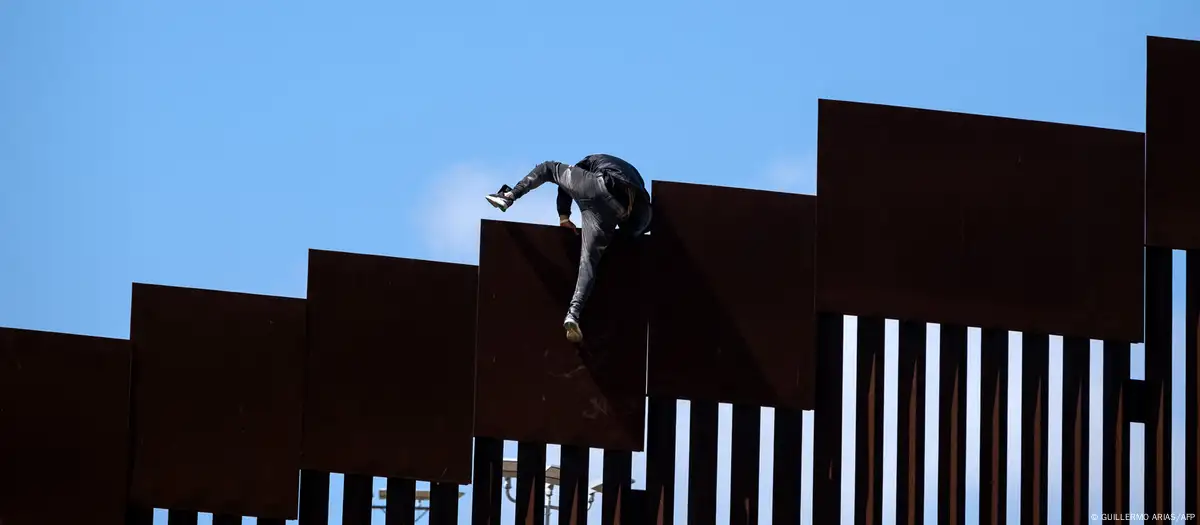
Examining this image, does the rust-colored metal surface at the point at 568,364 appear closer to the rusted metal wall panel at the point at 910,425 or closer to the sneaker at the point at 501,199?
the sneaker at the point at 501,199

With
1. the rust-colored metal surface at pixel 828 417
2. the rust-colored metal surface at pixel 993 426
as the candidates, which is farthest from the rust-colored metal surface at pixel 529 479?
the rust-colored metal surface at pixel 993 426

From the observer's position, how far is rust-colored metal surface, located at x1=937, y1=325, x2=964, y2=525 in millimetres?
11492

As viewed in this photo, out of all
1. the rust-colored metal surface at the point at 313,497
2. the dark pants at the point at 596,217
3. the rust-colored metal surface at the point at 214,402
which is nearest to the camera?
the dark pants at the point at 596,217

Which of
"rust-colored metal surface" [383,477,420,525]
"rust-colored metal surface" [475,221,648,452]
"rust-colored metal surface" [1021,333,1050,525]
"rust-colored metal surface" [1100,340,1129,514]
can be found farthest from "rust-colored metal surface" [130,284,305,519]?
"rust-colored metal surface" [1100,340,1129,514]

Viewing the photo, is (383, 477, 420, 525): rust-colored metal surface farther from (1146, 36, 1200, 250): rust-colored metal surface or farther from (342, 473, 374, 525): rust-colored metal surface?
(1146, 36, 1200, 250): rust-colored metal surface

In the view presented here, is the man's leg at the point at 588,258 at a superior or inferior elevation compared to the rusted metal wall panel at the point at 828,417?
superior

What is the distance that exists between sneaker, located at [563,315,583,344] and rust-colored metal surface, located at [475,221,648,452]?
108mm

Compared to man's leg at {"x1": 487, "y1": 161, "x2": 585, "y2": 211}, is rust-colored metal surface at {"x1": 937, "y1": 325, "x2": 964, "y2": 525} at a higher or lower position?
lower

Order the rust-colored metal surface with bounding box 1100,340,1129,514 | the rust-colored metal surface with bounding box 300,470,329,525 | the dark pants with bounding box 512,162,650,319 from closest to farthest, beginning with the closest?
the dark pants with bounding box 512,162,650,319, the rust-colored metal surface with bounding box 300,470,329,525, the rust-colored metal surface with bounding box 1100,340,1129,514

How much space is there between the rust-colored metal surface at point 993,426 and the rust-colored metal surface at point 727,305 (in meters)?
1.00

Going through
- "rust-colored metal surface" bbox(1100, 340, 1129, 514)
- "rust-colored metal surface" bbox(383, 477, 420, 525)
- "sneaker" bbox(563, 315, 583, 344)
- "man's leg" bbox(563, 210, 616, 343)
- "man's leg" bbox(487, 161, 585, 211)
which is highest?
"man's leg" bbox(487, 161, 585, 211)

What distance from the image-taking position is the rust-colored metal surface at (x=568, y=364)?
11.3 metres

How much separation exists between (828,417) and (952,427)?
0.70 meters

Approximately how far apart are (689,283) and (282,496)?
8.29 feet
